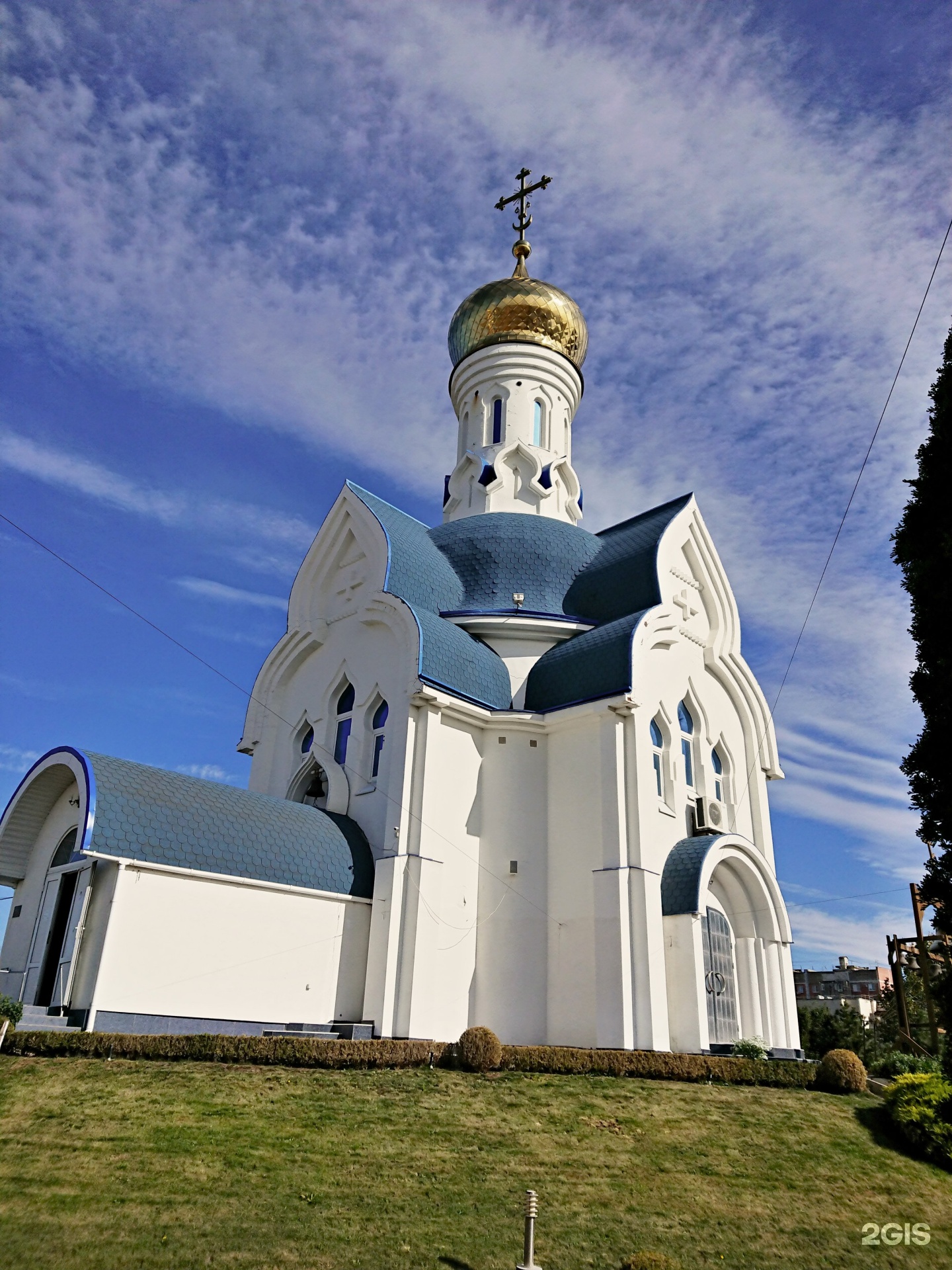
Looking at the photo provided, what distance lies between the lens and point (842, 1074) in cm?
1376

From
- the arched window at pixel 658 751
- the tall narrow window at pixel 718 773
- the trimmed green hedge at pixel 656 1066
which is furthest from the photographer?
the tall narrow window at pixel 718 773

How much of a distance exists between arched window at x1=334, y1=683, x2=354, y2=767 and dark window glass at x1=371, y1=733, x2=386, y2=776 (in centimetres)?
81

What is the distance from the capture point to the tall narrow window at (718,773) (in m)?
20.4

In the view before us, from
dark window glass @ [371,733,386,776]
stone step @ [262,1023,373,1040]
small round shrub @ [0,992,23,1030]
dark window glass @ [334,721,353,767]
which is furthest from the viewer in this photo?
dark window glass @ [334,721,353,767]

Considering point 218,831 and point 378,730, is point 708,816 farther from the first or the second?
point 218,831

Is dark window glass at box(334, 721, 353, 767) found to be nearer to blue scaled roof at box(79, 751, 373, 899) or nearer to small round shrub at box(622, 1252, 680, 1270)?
blue scaled roof at box(79, 751, 373, 899)

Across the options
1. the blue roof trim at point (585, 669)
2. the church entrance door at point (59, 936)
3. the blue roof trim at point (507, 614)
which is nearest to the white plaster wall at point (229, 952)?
the church entrance door at point (59, 936)

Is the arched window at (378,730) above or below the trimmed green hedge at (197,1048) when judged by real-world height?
above

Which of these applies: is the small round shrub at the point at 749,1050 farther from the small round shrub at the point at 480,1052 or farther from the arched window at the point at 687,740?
the arched window at the point at 687,740

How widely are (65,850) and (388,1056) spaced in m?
6.42

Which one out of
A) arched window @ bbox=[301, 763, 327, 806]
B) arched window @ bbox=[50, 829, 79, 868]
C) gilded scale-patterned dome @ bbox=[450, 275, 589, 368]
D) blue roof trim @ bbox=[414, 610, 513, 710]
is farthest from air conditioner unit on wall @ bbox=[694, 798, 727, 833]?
gilded scale-patterned dome @ bbox=[450, 275, 589, 368]

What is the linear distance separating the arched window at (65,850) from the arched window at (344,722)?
204 inches

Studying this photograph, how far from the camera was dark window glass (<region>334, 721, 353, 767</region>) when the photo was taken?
18672 mm

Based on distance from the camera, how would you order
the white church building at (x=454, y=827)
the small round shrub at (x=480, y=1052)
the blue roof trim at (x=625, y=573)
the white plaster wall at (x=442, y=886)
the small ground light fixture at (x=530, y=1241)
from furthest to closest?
the blue roof trim at (x=625, y=573) → the white plaster wall at (x=442, y=886) → the white church building at (x=454, y=827) → the small round shrub at (x=480, y=1052) → the small ground light fixture at (x=530, y=1241)
